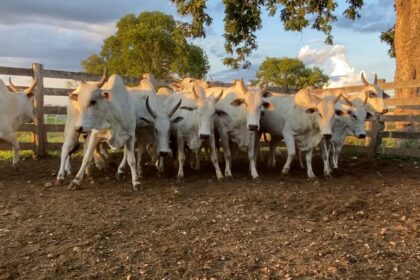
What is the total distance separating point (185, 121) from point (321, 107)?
8.21 ft

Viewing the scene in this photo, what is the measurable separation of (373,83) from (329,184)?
13.8ft

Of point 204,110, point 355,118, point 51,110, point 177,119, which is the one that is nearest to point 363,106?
point 355,118

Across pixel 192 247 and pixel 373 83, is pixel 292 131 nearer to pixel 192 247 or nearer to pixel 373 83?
pixel 373 83

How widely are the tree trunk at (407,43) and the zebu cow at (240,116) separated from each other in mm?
4909

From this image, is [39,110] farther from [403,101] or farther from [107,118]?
[403,101]

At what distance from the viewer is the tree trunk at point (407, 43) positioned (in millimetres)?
13039

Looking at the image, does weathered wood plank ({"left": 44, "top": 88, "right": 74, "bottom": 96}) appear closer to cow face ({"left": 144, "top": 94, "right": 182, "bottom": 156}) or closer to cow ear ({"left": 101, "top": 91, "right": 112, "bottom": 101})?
cow face ({"left": 144, "top": 94, "right": 182, "bottom": 156})

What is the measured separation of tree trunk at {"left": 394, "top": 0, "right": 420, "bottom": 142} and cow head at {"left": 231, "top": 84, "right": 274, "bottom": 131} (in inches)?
185

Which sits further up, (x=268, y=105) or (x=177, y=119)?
(x=268, y=105)

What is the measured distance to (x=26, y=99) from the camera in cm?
1004

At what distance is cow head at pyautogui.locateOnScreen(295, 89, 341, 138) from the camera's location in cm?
948

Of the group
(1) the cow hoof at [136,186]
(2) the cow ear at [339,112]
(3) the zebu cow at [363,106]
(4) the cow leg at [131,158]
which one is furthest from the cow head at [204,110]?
(3) the zebu cow at [363,106]

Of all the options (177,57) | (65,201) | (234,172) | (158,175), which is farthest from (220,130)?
(177,57)

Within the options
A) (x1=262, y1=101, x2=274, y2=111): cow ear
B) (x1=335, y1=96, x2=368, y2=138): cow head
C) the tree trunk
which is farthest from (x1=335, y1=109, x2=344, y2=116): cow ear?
the tree trunk
